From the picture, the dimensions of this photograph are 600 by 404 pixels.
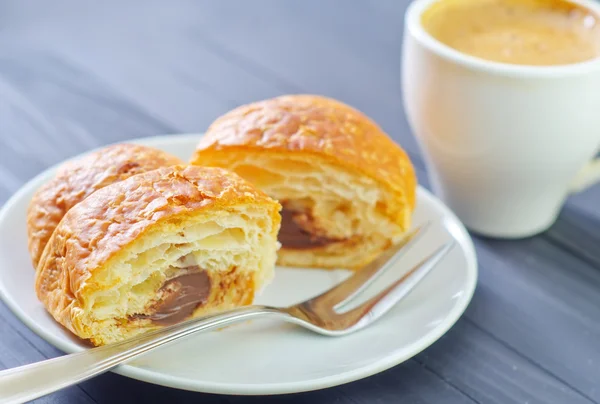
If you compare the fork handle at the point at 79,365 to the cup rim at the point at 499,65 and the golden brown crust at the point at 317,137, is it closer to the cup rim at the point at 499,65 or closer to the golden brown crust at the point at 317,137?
the golden brown crust at the point at 317,137

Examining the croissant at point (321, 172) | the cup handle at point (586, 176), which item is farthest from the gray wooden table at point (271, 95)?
the croissant at point (321, 172)

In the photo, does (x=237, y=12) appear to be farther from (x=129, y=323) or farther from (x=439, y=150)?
(x=129, y=323)

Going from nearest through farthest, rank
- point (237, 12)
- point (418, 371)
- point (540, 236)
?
point (418, 371)
point (540, 236)
point (237, 12)

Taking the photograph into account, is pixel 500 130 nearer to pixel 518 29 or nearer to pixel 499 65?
pixel 499 65

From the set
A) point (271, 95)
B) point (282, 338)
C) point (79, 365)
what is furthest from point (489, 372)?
point (271, 95)

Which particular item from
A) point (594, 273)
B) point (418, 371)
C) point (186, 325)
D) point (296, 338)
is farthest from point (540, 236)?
point (186, 325)

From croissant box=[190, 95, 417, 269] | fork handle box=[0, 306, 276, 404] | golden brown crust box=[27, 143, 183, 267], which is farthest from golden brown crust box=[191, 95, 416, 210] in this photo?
fork handle box=[0, 306, 276, 404]
